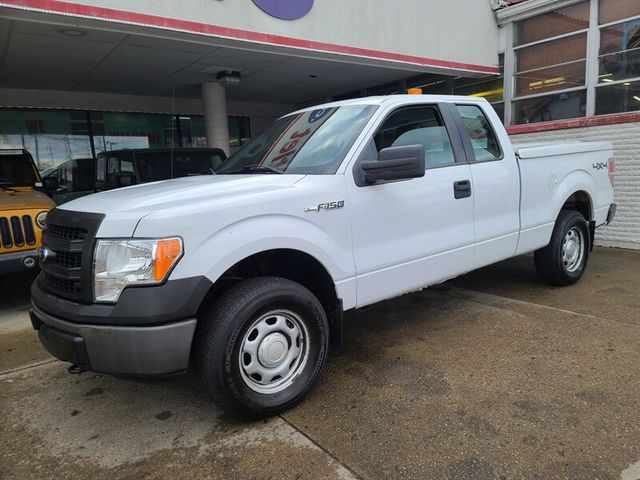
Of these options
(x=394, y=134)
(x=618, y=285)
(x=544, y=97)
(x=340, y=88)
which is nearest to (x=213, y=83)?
(x=340, y=88)

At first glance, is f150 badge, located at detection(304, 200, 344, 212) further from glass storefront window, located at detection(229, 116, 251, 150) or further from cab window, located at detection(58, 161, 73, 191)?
glass storefront window, located at detection(229, 116, 251, 150)

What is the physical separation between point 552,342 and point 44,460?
11.9 feet

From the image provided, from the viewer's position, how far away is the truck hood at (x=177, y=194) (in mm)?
2615

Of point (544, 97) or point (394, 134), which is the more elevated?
point (544, 97)

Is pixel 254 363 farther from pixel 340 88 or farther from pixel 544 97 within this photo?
pixel 340 88

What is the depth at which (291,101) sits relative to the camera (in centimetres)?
1339

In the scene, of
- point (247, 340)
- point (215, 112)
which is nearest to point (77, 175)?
point (215, 112)

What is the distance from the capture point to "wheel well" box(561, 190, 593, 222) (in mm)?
5355

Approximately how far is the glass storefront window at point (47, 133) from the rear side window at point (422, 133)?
33.1 feet

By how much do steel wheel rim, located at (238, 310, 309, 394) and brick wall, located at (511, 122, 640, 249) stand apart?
6841 millimetres

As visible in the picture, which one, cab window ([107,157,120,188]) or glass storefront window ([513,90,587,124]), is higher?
glass storefront window ([513,90,587,124])

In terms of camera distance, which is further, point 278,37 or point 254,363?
point 278,37

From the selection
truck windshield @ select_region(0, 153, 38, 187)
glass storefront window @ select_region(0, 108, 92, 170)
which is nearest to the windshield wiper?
truck windshield @ select_region(0, 153, 38, 187)

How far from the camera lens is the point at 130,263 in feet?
8.01
